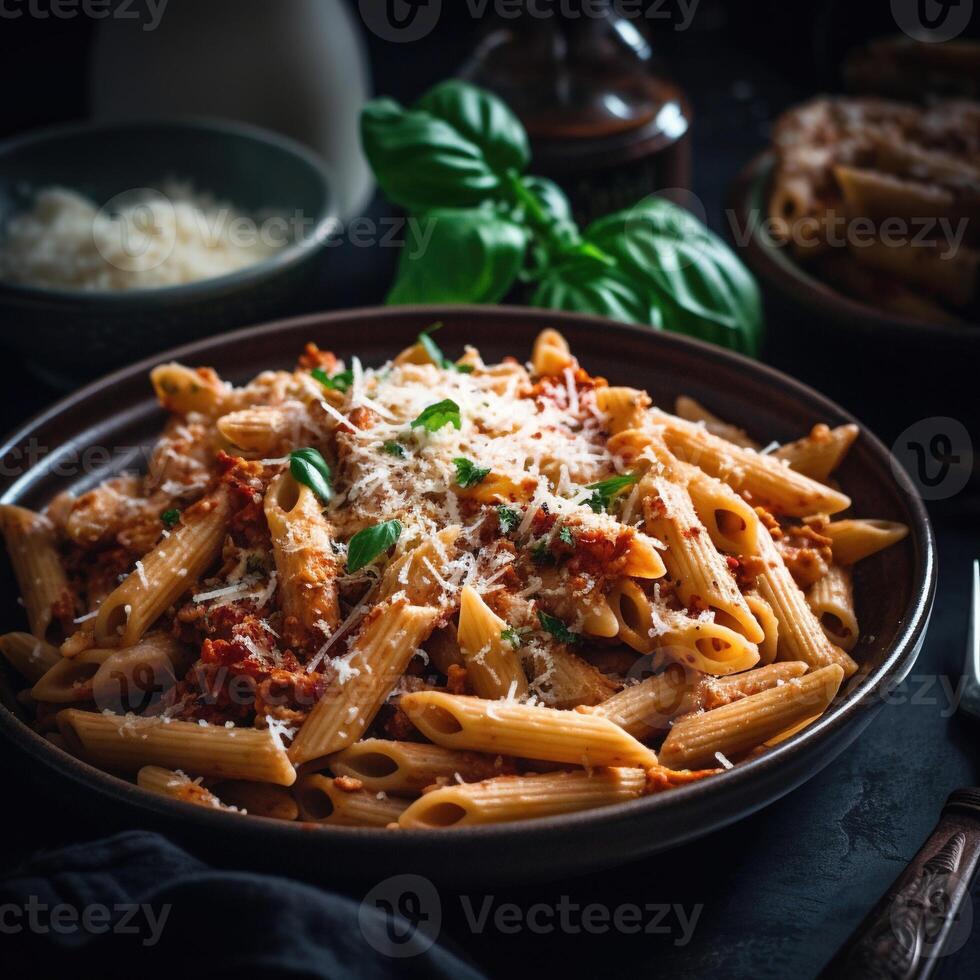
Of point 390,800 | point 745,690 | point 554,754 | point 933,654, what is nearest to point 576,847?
point 554,754

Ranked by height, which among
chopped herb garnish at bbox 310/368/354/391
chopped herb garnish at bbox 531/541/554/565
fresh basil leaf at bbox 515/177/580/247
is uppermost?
fresh basil leaf at bbox 515/177/580/247

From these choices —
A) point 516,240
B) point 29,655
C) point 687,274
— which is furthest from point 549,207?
point 29,655

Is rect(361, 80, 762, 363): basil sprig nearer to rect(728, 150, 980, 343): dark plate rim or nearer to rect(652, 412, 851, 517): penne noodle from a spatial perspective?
rect(728, 150, 980, 343): dark plate rim

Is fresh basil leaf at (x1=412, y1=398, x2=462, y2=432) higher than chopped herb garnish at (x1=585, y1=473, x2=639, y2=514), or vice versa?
fresh basil leaf at (x1=412, y1=398, x2=462, y2=432)

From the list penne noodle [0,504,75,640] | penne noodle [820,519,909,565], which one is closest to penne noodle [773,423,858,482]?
penne noodle [820,519,909,565]

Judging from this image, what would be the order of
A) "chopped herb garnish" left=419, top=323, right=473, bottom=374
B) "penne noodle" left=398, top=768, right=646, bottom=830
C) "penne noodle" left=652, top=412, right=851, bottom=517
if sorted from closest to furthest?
"penne noodle" left=398, top=768, right=646, bottom=830, "penne noodle" left=652, top=412, right=851, bottom=517, "chopped herb garnish" left=419, top=323, right=473, bottom=374

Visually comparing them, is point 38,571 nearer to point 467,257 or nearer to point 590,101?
point 467,257

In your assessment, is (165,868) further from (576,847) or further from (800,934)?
(800,934)
